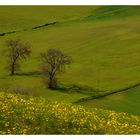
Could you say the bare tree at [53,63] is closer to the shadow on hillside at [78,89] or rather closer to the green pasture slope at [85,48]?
the green pasture slope at [85,48]

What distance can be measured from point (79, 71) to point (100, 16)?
56406 millimetres

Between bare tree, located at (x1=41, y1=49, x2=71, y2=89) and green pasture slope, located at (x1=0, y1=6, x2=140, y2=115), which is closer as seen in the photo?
green pasture slope, located at (x1=0, y1=6, x2=140, y2=115)

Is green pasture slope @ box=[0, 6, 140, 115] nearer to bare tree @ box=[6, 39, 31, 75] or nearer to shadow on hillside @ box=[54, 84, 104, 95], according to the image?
shadow on hillside @ box=[54, 84, 104, 95]

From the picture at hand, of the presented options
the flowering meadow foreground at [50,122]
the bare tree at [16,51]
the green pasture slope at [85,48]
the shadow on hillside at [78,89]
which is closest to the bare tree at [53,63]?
the green pasture slope at [85,48]

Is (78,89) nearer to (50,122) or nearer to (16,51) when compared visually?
(16,51)

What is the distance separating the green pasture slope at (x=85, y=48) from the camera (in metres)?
92.3

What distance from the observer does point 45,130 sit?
1447cm

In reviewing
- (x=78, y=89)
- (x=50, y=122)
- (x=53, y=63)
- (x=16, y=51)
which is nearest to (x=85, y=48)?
(x=16, y=51)

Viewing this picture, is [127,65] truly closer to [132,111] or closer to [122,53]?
[122,53]

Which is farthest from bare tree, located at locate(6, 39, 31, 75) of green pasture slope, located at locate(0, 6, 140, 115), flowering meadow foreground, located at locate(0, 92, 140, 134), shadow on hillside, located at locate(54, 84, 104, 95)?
flowering meadow foreground, located at locate(0, 92, 140, 134)

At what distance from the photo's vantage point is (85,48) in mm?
135750

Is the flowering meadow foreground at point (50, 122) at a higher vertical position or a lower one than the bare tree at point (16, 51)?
higher

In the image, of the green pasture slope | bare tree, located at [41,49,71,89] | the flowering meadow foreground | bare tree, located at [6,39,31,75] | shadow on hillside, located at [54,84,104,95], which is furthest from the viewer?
bare tree, located at [6,39,31,75]

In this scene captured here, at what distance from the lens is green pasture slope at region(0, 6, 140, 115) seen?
92.3 m
